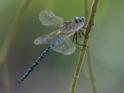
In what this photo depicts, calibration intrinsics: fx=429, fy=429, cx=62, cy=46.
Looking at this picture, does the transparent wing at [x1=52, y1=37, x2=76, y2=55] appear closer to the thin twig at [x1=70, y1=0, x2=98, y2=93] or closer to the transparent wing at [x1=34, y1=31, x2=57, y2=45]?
the transparent wing at [x1=34, y1=31, x2=57, y2=45]

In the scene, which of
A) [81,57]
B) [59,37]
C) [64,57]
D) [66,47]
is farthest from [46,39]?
[64,57]

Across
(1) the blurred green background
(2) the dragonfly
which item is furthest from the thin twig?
(1) the blurred green background

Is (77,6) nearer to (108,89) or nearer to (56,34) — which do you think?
(108,89)

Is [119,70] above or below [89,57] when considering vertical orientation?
below

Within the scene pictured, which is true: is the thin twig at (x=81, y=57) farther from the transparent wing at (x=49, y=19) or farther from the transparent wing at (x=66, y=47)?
the transparent wing at (x=49, y=19)

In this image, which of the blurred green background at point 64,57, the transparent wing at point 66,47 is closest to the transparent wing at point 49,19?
the transparent wing at point 66,47

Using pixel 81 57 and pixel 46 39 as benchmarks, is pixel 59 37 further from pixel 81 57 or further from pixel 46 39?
pixel 81 57

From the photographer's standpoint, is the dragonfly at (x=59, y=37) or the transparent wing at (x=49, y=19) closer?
the dragonfly at (x=59, y=37)

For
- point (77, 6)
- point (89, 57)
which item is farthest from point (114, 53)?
point (89, 57)
